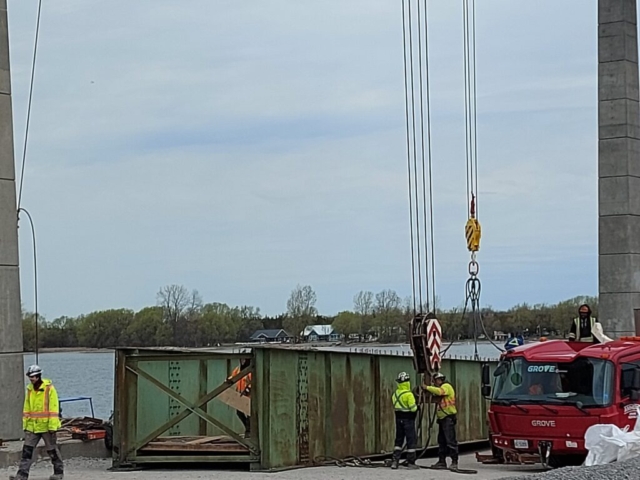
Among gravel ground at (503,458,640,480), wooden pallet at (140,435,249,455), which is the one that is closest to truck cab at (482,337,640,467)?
gravel ground at (503,458,640,480)

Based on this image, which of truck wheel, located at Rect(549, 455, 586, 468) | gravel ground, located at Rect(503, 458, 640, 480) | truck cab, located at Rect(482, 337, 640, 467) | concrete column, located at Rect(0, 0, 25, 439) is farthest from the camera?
concrete column, located at Rect(0, 0, 25, 439)

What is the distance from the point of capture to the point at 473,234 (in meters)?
19.7

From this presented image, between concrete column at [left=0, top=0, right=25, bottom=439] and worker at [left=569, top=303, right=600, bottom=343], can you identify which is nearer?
concrete column at [left=0, top=0, right=25, bottom=439]

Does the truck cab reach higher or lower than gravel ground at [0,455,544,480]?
higher

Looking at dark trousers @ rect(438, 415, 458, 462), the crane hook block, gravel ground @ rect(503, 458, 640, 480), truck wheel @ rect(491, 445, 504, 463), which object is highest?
the crane hook block

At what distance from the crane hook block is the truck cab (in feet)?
12.0

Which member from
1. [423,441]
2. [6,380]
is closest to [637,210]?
[423,441]

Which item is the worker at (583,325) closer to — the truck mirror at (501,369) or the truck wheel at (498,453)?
the truck mirror at (501,369)

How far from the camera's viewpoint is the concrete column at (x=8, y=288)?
1794 cm

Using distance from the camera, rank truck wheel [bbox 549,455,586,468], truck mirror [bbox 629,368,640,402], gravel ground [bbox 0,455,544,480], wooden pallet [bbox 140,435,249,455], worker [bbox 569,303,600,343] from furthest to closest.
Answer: worker [bbox 569,303,600,343] → wooden pallet [bbox 140,435,249,455] → truck wheel [bbox 549,455,586,468] → truck mirror [bbox 629,368,640,402] → gravel ground [bbox 0,455,544,480]

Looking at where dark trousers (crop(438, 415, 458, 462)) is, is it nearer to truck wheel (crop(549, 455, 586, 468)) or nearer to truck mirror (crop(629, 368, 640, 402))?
truck wheel (crop(549, 455, 586, 468))

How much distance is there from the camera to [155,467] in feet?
52.4

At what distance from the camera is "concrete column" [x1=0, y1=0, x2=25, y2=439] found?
58.9 feet

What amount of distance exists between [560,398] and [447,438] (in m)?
2.05
